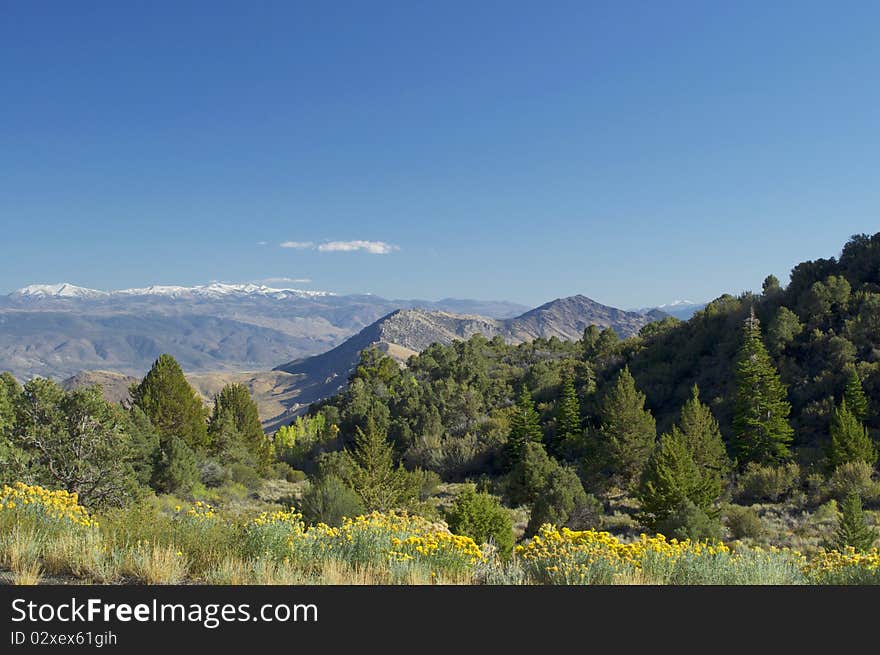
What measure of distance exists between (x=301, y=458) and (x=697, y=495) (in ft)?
135

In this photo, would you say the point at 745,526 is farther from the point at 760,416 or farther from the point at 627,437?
the point at 760,416

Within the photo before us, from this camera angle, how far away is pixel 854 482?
2280 cm

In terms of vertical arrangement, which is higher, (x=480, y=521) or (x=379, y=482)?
(x=480, y=521)

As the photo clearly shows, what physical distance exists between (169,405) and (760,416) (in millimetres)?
36356

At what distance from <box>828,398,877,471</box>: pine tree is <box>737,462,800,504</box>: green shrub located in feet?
5.74

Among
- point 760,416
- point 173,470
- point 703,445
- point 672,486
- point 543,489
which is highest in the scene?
point 760,416

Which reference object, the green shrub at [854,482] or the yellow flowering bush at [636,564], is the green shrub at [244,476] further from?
the yellow flowering bush at [636,564]

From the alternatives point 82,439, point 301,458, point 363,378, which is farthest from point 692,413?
point 363,378

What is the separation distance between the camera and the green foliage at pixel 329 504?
1898 cm

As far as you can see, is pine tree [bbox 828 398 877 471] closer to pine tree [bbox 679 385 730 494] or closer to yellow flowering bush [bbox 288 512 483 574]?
pine tree [bbox 679 385 730 494]

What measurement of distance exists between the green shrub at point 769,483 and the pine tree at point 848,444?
175cm

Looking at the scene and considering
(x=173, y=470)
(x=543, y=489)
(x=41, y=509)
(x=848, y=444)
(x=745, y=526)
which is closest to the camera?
(x=41, y=509)

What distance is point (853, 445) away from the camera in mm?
24250

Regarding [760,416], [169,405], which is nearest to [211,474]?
[169,405]
